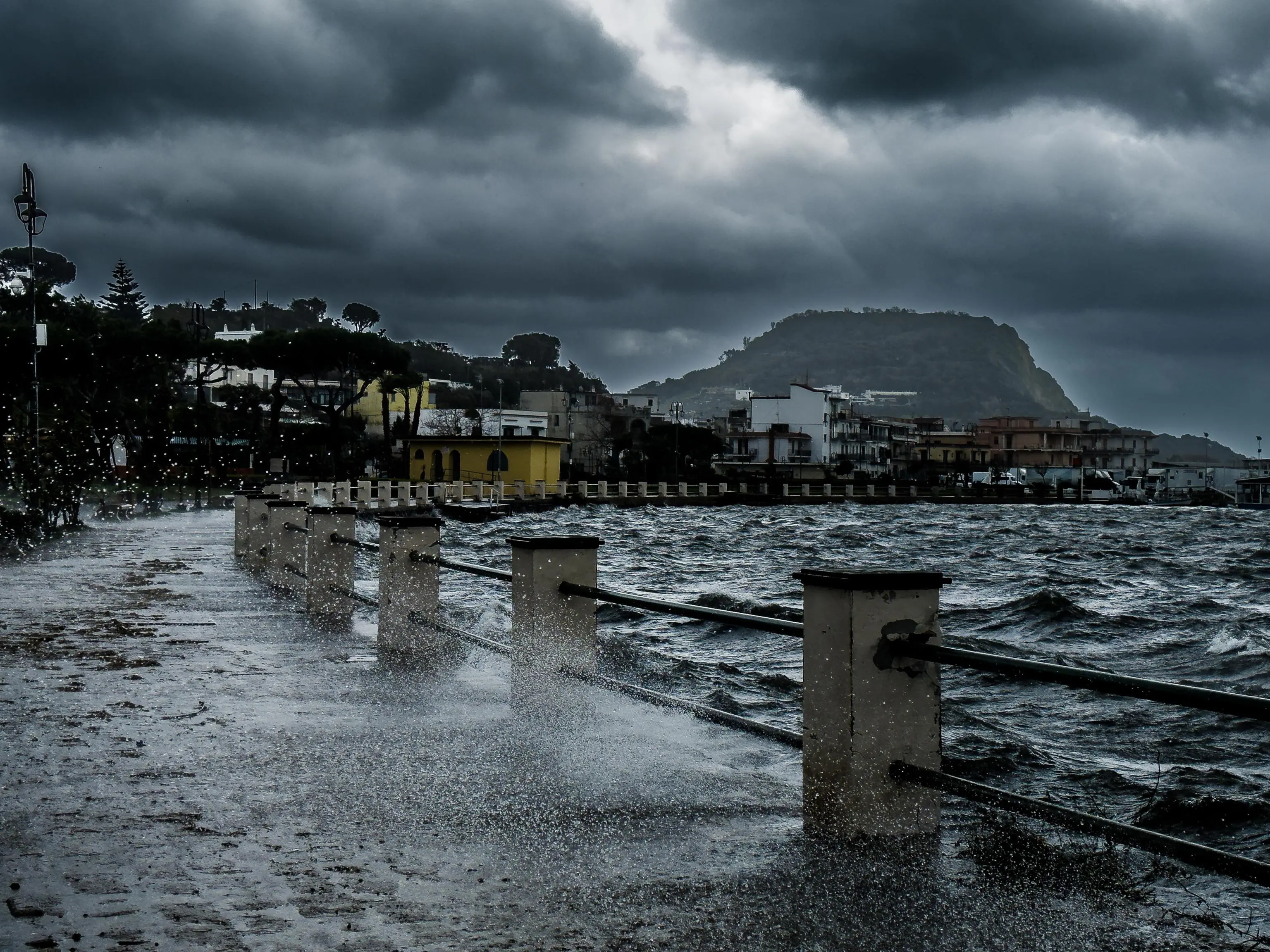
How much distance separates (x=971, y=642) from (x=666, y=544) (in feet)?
96.9

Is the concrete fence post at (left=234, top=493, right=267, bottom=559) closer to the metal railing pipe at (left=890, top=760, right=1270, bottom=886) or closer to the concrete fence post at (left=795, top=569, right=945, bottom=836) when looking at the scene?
the concrete fence post at (left=795, top=569, right=945, bottom=836)

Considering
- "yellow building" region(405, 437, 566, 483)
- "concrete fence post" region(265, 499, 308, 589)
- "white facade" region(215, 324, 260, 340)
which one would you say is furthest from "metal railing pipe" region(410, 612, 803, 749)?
"white facade" region(215, 324, 260, 340)

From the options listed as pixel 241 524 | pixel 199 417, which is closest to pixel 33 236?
pixel 241 524

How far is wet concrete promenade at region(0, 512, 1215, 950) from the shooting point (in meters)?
3.86

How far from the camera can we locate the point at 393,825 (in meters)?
5.04

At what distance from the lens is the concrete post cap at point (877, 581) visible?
4.88 m

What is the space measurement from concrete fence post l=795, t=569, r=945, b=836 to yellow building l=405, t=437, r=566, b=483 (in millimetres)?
79383

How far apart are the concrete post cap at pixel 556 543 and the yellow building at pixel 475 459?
7601 centimetres

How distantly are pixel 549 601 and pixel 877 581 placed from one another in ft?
11.9

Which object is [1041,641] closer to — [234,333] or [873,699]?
[873,699]

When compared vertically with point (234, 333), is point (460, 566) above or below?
below

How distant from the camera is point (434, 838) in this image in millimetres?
4875

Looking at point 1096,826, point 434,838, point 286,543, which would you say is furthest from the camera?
point 286,543

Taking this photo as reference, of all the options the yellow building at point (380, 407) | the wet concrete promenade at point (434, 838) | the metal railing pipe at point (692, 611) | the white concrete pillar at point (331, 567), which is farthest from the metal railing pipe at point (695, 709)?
the yellow building at point (380, 407)
